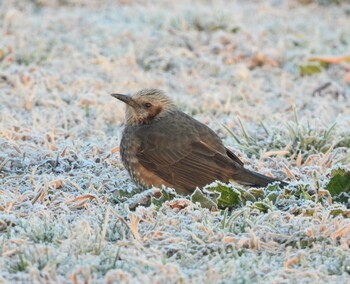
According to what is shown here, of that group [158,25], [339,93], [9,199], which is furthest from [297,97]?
[9,199]

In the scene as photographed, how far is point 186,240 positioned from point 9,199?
1.25 m

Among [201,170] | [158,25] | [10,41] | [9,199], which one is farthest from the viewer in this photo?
[158,25]

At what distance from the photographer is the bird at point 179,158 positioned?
18.2 ft

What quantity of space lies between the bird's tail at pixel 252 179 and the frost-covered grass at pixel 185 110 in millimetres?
264

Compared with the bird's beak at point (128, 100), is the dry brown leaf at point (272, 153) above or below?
below

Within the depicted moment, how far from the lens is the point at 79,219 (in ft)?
15.5

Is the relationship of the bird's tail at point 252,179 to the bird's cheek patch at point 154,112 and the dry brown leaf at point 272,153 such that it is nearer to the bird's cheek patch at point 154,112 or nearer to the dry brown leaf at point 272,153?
the dry brown leaf at point 272,153

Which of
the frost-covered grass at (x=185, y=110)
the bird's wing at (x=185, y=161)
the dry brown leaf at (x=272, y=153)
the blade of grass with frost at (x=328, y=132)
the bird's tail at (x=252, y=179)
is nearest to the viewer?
the frost-covered grass at (x=185, y=110)

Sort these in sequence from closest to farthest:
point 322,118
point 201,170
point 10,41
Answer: point 201,170
point 322,118
point 10,41

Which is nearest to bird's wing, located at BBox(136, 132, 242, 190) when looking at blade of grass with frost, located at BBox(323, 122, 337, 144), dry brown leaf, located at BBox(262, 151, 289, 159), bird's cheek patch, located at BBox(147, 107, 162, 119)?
bird's cheek patch, located at BBox(147, 107, 162, 119)

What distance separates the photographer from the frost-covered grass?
416 centimetres

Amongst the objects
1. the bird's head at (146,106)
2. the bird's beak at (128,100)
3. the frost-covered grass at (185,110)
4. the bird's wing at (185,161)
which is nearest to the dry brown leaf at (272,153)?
the frost-covered grass at (185,110)

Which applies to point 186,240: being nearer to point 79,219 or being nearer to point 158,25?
point 79,219

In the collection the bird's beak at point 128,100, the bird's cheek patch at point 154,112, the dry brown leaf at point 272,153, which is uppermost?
the bird's beak at point 128,100
